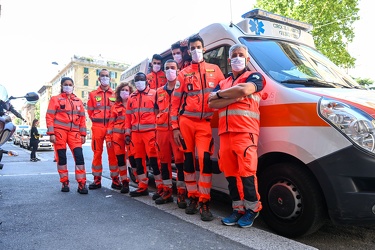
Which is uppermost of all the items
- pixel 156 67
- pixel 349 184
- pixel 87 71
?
pixel 87 71

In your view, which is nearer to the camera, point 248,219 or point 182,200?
point 248,219

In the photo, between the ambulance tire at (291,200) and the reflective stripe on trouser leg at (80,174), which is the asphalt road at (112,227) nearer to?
the ambulance tire at (291,200)

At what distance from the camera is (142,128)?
4.57 meters

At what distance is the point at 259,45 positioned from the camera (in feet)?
11.7

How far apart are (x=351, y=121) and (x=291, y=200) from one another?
89cm

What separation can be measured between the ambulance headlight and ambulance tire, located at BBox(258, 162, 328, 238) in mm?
520

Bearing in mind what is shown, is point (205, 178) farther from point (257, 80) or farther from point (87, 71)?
point (87, 71)

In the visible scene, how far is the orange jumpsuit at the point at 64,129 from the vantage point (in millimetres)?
5133

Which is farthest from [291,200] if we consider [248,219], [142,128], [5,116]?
[5,116]

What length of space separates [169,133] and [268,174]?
156 cm

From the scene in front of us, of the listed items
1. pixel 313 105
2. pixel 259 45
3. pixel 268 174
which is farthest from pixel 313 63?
pixel 268 174

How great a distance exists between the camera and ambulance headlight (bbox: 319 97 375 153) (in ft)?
7.82

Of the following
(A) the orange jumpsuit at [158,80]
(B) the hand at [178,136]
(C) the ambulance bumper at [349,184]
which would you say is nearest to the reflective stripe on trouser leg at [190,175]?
(B) the hand at [178,136]

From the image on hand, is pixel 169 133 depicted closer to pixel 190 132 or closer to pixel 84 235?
pixel 190 132
